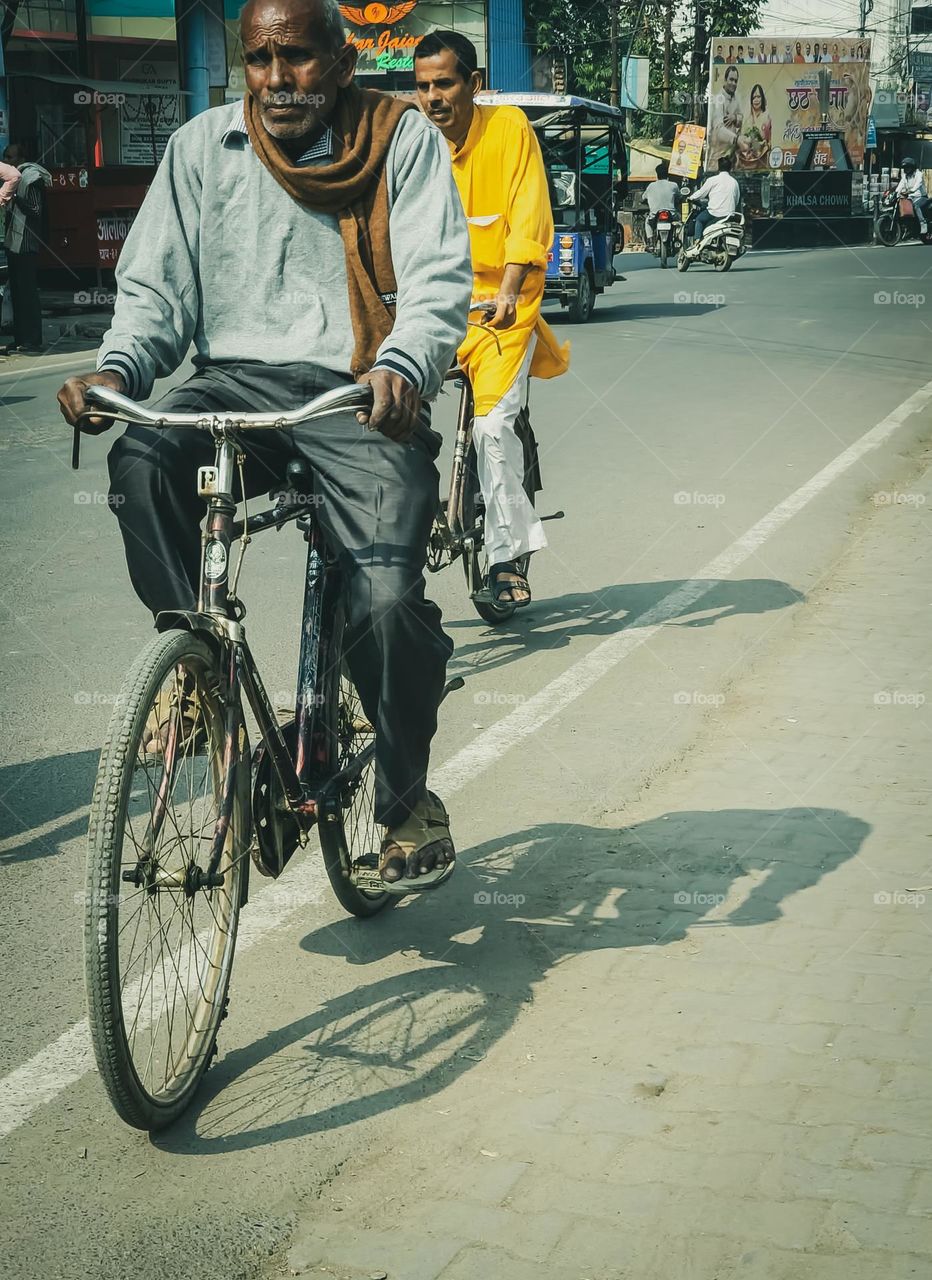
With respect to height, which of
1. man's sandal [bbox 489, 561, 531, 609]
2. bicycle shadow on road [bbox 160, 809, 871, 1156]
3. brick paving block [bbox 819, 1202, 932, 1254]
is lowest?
bicycle shadow on road [bbox 160, 809, 871, 1156]

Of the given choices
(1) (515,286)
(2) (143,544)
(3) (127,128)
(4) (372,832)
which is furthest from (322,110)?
(3) (127,128)

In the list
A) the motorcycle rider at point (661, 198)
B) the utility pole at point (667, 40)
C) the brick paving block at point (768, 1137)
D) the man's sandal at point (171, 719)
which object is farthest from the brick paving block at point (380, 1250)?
the utility pole at point (667, 40)

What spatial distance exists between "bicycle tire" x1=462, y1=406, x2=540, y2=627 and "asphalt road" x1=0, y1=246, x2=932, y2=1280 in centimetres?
10

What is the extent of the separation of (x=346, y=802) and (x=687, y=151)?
40.6 metres

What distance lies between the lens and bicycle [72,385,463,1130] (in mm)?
2717

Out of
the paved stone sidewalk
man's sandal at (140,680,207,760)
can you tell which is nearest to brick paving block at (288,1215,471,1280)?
the paved stone sidewalk

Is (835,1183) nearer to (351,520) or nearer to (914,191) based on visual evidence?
(351,520)

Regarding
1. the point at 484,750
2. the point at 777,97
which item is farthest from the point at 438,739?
the point at 777,97

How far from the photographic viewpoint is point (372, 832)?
408 cm

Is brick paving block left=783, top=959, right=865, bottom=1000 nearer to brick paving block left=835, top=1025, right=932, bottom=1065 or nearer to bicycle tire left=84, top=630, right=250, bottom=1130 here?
brick paving block left=835, top=1025, right=932, bottom=1065

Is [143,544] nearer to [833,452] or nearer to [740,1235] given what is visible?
[740,1235]

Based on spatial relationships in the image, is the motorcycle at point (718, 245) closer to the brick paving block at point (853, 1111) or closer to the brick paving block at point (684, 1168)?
the brick paving block at point (853, 1111)

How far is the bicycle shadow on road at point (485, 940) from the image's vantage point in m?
3.10

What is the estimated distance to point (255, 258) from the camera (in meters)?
3.42
